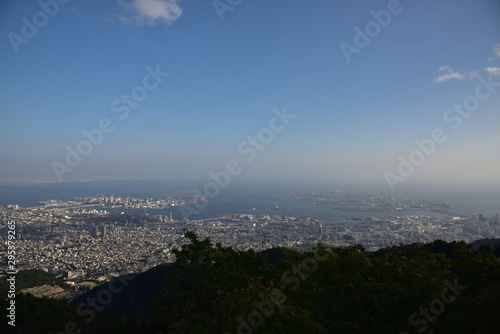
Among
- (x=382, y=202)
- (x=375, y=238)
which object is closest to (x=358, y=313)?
(x=375, y=238)

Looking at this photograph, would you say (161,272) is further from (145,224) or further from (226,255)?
(145,224)

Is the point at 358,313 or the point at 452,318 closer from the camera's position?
the point at 452,318

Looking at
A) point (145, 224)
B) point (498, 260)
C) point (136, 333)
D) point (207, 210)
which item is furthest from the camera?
point (207, 210)

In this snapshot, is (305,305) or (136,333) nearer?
(305,305)

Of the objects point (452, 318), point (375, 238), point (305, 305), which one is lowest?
point (375, 238)

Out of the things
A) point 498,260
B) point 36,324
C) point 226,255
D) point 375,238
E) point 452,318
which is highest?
point 498,260

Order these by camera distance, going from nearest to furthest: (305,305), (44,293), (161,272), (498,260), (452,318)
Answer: (452,318) < (498,260) < (305,305) < (44,293) < (161,272)

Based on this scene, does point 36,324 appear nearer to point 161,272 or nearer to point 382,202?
point 161,272

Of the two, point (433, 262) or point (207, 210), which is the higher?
point (433, 262)

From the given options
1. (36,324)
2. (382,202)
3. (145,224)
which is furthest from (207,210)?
(36,324)
